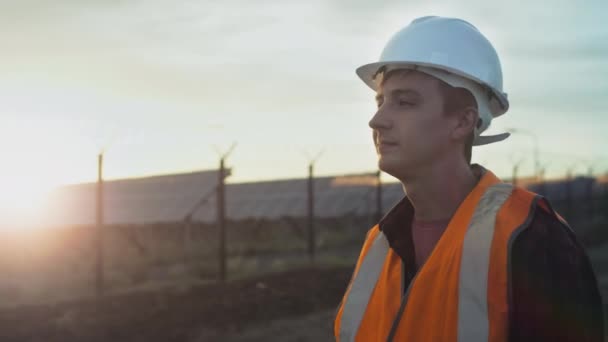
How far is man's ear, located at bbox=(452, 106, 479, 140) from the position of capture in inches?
98.6

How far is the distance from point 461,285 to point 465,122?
0.60 meters

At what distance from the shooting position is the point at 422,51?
8.35 ft

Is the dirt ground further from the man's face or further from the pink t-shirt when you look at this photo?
the man's face

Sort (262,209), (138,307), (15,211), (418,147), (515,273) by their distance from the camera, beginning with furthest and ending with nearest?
(262,209) < (15,211) < (138,307) < (418,147) < (515,273)

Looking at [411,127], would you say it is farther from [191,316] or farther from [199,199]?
[199,199]

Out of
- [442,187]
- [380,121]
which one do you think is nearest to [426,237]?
[442,187]

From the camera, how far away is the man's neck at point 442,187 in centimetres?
251

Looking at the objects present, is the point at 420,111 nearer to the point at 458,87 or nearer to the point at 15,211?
the point at 458,87

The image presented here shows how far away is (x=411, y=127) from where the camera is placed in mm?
2467

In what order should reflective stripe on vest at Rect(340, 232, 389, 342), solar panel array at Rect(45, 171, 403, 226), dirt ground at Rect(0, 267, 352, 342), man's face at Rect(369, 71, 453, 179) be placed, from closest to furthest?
man's face at Rect(369, 71, 453, 179)
reflective stripe on vest at Rect(340, 232, 389, 342)
dirt ground at Rect(0, 267, 352, 342)
solar panel array at Rect(45, 171, 403, 226)

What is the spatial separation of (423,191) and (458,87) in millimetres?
354

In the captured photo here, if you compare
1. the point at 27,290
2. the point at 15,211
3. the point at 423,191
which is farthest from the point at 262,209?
the point at 423,191

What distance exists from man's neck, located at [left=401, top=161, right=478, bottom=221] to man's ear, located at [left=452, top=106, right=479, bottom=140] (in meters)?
0.09

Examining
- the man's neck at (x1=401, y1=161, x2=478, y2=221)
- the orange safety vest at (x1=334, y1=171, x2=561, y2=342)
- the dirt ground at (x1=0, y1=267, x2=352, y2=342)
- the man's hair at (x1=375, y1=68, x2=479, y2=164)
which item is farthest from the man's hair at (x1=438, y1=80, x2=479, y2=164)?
the dirt ground at (x1=0, y1=267, x2=352, y2=342)
